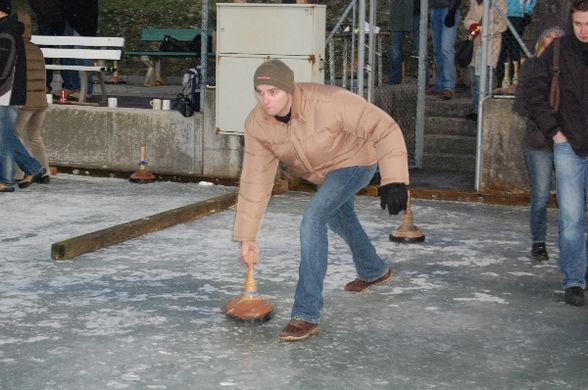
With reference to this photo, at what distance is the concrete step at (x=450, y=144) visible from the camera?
13.8 metres

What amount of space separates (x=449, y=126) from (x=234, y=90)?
2.78 m

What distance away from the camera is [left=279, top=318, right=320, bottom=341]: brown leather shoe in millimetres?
6750

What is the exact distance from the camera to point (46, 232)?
10188mm

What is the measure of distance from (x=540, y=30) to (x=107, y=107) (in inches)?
248

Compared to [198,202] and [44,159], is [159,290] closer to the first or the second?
[198,202]

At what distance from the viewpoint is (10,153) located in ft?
40.4

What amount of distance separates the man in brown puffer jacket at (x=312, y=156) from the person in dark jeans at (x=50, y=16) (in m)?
9.42

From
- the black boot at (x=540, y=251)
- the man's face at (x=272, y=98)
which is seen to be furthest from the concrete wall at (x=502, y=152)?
the man's face at (x=272, y=98)

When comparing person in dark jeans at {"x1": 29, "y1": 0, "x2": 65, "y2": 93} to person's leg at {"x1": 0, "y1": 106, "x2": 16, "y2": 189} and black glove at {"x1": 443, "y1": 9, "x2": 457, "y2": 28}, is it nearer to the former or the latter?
person's leg at {"x1": 0, "y1": 106, "x2": 16, "y2": 189}

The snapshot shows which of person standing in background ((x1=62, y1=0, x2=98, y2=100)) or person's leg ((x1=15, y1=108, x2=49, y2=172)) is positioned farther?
person standing in background ((x1=62, y1=0, x2=98, y2=100))

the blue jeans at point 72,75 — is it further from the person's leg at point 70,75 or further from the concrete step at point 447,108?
the concrete step at point 447,108

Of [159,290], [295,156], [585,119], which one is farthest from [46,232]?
[585,119]

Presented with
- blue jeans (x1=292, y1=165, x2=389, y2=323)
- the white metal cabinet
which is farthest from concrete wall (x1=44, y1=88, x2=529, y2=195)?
blue jeans (x1=292, y1=165, x2=389, y2=323)

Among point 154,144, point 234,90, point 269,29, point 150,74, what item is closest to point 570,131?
point 269,29
